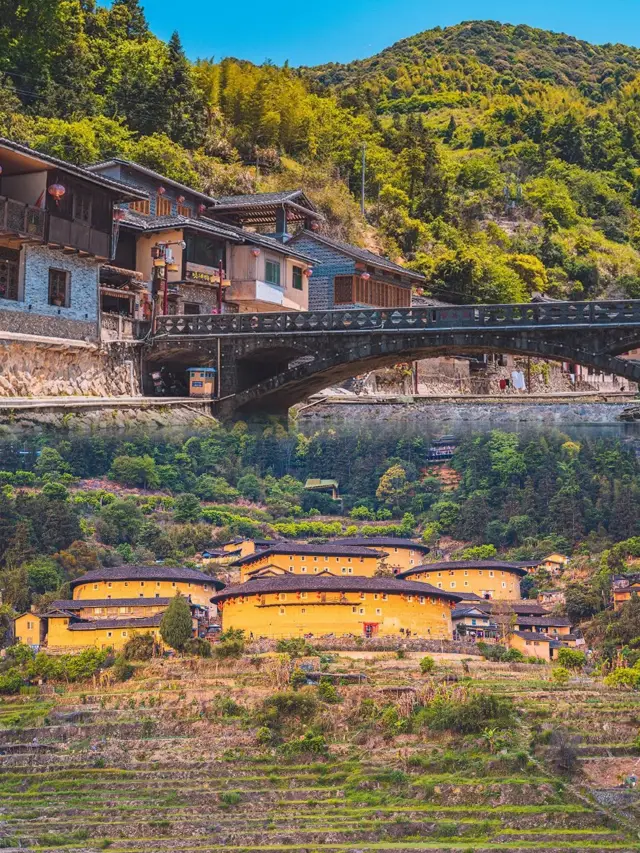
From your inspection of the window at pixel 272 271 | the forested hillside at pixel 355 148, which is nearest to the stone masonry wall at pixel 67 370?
the window at pixel 272 271

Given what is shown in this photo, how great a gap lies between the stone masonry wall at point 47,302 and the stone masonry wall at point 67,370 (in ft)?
1.96

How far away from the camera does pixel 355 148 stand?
9562 centimetres

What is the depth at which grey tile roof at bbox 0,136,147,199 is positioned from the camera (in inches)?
1644

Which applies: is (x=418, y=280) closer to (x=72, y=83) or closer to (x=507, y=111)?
(x=72, y=83)

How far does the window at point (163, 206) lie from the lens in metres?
63.9

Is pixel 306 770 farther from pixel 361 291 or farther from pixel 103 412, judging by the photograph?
pixel 361 291

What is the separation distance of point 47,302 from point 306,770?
22.2m

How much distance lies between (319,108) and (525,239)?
54.7 ft

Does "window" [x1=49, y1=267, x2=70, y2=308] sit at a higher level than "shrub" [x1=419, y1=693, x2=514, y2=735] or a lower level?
higher

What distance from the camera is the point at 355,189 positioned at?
307ft

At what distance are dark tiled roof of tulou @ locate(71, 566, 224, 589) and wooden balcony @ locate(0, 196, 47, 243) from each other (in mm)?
40074

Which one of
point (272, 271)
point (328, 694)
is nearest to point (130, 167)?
point (272, 271)

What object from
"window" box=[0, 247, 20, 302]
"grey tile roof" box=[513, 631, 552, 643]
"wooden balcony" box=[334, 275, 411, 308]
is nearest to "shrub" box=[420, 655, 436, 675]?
"grey tile roof" box=[513, 631, 552, 643]

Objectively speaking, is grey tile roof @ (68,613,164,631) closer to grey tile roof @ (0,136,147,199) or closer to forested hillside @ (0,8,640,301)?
forested hillside @ (0,8,640,301)
